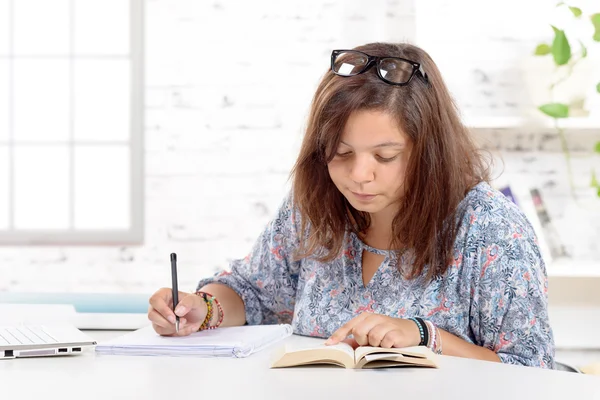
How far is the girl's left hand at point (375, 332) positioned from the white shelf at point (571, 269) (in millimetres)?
1917

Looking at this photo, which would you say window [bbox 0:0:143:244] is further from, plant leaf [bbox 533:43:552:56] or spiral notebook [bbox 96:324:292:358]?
spiral notebook [bbox 96:324:292:358]

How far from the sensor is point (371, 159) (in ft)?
4.79

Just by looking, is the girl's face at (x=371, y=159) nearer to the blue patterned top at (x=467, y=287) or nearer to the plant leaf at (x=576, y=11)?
the blue patterned top at (x=467, y=287)

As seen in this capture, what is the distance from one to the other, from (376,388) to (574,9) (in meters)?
2.50

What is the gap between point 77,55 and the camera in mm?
3977

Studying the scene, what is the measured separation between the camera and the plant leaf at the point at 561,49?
3078 mm

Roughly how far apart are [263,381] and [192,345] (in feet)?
0.86

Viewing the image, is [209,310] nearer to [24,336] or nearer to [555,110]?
[24,336]

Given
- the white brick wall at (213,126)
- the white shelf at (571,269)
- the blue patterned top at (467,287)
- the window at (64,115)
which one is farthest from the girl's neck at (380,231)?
the window at (64,115)

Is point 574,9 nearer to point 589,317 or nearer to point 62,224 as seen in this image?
point 589,317

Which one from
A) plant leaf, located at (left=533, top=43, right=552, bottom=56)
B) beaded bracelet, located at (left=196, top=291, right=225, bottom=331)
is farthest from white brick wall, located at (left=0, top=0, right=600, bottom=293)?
beaded bracelet, located at (left=196, top=291, right=225, bottom=331)

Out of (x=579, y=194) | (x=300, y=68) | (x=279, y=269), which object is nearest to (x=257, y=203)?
(x=300, y=68)

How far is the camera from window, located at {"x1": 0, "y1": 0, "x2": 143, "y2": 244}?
A: 3.97m

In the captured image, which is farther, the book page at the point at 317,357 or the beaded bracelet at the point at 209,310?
the beaded bracelet at the point at 209,310
